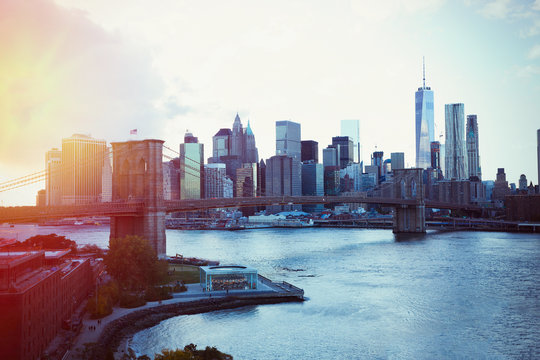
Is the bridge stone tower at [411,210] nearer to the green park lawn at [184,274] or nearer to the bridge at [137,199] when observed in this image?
the green park lawn at [184,274]

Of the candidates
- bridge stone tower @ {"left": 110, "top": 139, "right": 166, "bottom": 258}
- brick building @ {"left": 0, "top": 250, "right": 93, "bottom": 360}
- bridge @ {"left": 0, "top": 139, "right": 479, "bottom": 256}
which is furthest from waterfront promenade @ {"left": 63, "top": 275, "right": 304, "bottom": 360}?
bridge @ {"left": 0, "top": 139, "right": 479, "bottom": 256}

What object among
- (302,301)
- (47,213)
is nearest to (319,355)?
(302,301)

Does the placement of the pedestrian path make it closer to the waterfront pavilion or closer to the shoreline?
the shoreline

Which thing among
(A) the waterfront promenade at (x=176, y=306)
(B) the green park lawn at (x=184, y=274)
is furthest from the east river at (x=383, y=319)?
(B) the green park lawn at (x=184, y=274)

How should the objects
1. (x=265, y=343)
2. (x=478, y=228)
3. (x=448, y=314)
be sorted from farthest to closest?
(x=478, y=228)
(x=448, y=314)
(x=265, y=343)

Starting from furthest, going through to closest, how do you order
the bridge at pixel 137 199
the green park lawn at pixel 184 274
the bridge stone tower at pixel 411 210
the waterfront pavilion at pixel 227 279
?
the bridge stone tower at pixel 411 210 < the bridge at pixel 137 199 < the green park lawn at pixel 184 274 < the waterfront pavilion at pixel 227 279

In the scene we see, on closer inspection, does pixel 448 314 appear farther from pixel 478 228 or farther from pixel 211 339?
pixel 478 228
